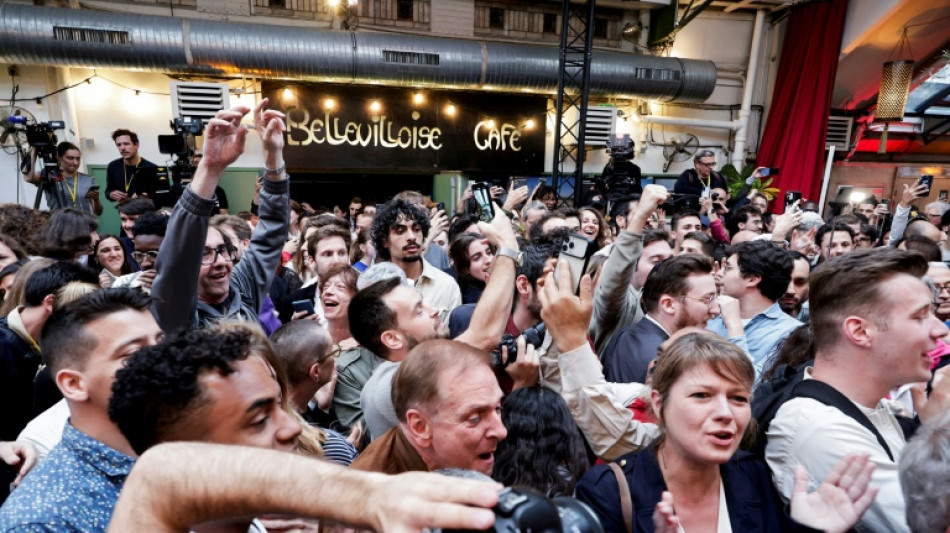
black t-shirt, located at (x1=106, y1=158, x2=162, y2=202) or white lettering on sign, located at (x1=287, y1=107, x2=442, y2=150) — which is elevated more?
white lettering on sign, located at (x1=287, y1=107, x2=442, y2=150)

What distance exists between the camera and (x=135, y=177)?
5.76 metres

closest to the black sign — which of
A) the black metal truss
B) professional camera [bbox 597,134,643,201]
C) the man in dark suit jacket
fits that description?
the black metal truss

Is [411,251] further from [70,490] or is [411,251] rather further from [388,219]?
[70,490]

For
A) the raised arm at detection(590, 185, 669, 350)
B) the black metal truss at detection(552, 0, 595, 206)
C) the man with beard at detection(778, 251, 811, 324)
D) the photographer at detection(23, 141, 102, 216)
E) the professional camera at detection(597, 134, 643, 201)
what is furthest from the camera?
the black metal truss at detection(552, 0, 595, 206)

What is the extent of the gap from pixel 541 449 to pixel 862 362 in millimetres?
880

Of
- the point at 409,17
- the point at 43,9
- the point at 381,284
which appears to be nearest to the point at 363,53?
the point at 409,17

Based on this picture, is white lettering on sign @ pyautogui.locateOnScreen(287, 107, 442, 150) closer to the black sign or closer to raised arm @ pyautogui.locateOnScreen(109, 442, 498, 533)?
the black sign

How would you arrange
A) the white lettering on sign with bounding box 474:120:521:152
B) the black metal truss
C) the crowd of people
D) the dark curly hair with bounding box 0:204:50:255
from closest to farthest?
the crowd of people < the dark curly hair with bounding box 0:204:50:255 < the black metal truss < the white lettering on sign with bounding box 474:120:521:152

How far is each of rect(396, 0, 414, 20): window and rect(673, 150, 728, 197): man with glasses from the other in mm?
4959

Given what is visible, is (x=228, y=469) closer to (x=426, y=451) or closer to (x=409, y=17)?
(x=426, y=451)

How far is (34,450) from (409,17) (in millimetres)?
8308

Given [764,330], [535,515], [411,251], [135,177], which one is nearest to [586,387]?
[535,515]

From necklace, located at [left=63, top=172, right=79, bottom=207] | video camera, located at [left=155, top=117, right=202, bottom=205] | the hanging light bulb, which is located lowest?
necklace, located at [left=63, top=172, right=79, bottom=207]

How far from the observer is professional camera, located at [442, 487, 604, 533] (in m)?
0.54
